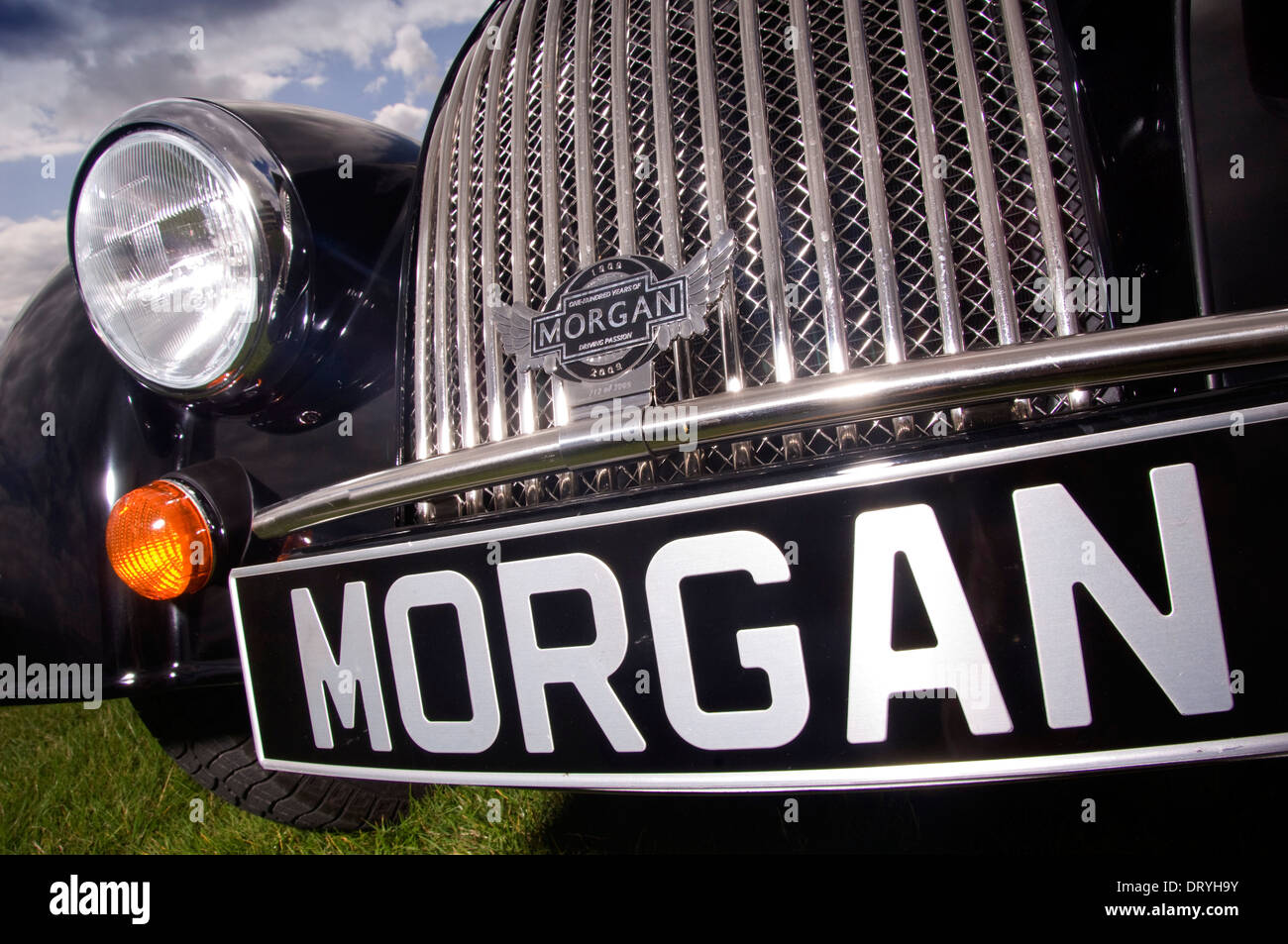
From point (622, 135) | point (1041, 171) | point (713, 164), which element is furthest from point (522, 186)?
point (1041, 171)

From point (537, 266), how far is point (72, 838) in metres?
1.51

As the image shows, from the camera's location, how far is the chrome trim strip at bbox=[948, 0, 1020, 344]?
812 mm

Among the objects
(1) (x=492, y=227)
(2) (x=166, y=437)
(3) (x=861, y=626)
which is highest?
(1) (x=492, y=227)

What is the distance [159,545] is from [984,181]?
3.57 ft

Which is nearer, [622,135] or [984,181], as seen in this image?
[984,181]

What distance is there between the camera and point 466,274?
1.15 metres

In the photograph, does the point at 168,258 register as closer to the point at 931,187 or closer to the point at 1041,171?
the point at 931,187

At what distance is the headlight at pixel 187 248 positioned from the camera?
1096mm

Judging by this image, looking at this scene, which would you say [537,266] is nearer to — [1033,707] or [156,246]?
[156,246]

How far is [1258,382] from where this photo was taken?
66 centimetres

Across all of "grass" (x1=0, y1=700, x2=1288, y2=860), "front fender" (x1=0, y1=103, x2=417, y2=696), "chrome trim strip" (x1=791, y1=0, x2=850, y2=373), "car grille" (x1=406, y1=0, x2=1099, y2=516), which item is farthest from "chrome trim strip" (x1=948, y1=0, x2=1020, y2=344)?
"front fender" (x1=0, y1=103, x2=417, y2=696)

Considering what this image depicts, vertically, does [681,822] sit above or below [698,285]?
below

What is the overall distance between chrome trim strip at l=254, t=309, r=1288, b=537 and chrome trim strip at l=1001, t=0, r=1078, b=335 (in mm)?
109

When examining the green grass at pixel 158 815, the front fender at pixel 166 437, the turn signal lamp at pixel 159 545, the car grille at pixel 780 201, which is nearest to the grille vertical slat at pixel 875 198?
the car grille at pixel 780 201
